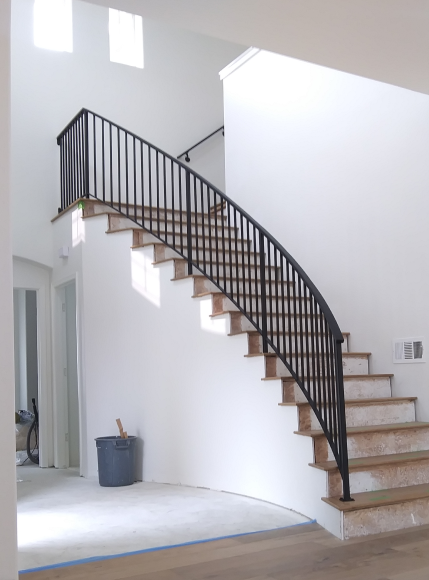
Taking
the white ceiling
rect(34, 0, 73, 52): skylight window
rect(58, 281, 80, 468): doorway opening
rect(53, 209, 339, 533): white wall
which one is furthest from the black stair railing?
the white ceiling

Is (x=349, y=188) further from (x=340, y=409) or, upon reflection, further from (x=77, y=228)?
(x=77, y=228)

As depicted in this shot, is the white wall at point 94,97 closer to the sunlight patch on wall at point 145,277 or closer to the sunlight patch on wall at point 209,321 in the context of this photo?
the sunlight patch on wall at point 145,277

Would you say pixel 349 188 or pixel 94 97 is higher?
pixel 94 97

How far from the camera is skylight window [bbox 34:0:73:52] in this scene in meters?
7.85

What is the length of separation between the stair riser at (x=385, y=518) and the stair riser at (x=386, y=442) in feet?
1.69

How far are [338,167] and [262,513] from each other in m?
3.21

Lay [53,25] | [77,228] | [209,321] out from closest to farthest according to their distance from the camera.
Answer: [209,321]
[77,228]
[53,25]

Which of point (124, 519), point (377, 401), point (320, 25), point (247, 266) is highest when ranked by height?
point (320, 25)

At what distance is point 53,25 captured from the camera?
313 inches

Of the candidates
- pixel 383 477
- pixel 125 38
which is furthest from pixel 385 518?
pixel 125 38

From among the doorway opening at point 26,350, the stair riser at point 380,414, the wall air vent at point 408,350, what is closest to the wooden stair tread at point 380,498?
the stair riser at point 380,414

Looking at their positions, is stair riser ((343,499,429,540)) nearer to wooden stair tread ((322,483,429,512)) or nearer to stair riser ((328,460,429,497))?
wooden stair tread ((322,483,429,512))

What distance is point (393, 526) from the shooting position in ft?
13.0

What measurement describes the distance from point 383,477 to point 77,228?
13.1 ft
